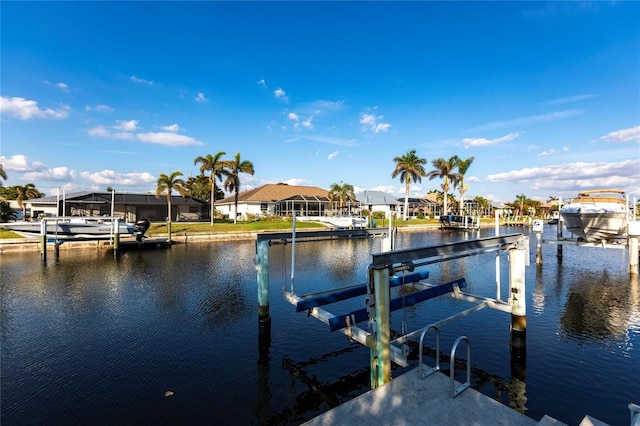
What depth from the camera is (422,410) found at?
5.41m

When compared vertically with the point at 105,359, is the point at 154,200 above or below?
above

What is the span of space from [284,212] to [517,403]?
59404 millimetres

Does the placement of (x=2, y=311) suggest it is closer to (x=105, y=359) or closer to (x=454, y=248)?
(x=105, y=359)

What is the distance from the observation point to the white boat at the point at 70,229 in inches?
1207

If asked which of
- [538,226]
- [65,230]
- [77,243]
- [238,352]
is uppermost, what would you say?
[538,226]

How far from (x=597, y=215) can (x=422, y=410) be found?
2329 centimetres

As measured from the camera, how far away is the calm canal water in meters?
7.33

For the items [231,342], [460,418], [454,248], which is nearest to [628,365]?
[454,248]

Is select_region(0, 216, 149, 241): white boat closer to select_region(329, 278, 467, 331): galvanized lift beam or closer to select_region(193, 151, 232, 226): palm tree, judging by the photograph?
select_region(193, 151, 232, 226): palm tree

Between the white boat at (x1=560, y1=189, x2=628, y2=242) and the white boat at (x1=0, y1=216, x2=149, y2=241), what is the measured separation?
37.4 m

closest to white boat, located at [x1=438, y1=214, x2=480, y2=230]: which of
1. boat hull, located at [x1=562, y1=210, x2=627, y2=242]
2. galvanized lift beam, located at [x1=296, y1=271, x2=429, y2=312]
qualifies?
boat hull, located at [x1=562, y1=210, x2=627, y2=242]

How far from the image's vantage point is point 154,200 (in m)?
55.6

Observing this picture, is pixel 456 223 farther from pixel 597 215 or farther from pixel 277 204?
pixel 597 215

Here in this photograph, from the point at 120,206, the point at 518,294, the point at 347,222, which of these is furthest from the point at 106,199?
the point at 518,294
